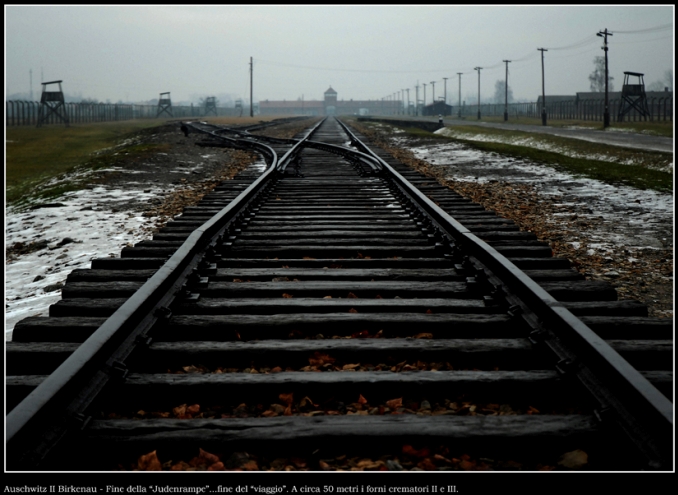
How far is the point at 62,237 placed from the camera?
7.42m

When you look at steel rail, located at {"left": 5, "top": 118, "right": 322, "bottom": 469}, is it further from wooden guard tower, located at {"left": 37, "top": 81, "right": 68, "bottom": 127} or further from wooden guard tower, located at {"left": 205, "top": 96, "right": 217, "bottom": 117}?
wooden guard tower, located at {"left": 205, "top": 96, "right": 217, "bottom": 117}

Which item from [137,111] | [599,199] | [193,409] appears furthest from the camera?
[137,111]

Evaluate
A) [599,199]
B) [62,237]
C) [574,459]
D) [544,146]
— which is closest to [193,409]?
[574,459]

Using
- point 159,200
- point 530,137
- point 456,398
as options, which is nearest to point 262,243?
point 456,398

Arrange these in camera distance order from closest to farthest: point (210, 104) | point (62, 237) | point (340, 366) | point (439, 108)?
point (340, 366), point (62, 237), point (210, 104), point (439, 108)

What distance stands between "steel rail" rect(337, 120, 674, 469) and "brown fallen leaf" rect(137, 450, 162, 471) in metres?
1.76

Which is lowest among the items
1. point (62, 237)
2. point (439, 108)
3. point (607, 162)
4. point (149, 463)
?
point (149, 463)

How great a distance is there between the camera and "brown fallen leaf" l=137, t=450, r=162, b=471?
224 centimetres

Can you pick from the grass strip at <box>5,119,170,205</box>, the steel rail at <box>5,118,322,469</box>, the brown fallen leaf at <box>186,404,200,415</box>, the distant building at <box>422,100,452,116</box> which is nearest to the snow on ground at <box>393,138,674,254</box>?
the steel rail at <box>5,118,322,469</box>

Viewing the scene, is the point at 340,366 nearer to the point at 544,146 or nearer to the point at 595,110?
the point at 544,146

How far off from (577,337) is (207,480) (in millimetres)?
1817

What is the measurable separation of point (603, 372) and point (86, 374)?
7.41ft

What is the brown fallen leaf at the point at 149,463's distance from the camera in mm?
2240

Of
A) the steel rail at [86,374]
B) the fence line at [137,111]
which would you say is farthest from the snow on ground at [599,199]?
the fence line at [137,111]
